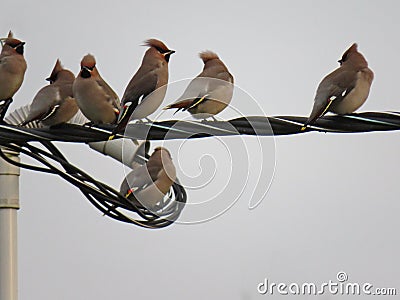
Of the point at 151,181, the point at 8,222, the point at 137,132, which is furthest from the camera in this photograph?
the point at 8,222

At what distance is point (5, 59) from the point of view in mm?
6711

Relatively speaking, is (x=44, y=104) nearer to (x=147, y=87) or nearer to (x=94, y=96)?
(x=94, y=96)

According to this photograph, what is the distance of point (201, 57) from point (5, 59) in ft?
4.11

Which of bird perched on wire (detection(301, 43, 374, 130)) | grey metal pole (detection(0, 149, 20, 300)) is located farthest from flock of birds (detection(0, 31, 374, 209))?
grey metal pole (detection(0, 149, 20, 300))

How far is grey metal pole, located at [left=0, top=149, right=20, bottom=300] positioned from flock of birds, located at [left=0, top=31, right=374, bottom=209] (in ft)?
1.92

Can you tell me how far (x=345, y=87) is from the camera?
6.08m

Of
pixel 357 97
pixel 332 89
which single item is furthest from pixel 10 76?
pixel 357 97

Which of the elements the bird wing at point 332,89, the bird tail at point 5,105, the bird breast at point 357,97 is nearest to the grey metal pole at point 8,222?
the bird tail at point 5,105

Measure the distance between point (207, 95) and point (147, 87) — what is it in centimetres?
38

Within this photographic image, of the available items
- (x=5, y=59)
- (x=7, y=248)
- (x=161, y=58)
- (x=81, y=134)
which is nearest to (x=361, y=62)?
(x=161, y=58)

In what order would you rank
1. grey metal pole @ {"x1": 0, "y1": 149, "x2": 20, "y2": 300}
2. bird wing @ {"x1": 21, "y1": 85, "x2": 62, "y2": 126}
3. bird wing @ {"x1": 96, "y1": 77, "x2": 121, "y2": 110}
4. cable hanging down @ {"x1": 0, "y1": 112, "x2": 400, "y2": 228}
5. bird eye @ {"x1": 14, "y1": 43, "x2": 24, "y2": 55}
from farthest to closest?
grey metal pole @ {"x1": 0, "y1": 149, "x2": 20, "y2": 300} → bird eye @ {"x1": 14, "y1": 43, "x2": 24, "y2": 55} → bird wing @ {"x1": 96, "y1": 77, "x2": 121, "y2": 110} → bird wing @ {"x1": 21, "y1": 85, "x2": 62, "y2": 126} → cable hanging down @ {"x1": 0, "y1": 112, "x2": 400, "y2": 228}

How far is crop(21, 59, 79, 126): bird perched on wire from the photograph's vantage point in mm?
6219

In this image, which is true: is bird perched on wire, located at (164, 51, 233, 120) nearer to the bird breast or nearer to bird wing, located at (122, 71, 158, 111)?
bird wing, located at (122, 71, 158, 111)

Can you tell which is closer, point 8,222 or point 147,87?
point 147,87
